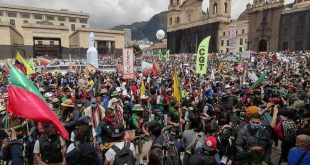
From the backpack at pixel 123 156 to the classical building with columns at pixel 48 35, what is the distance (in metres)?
57.8

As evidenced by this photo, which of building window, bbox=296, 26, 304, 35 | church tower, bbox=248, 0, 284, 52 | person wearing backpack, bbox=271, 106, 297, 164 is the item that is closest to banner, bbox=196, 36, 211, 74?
person wearing backpack, bbox=271, 106, 297, 164

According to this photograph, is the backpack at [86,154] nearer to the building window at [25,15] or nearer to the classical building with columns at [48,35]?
the classical building with columns at [48,35]

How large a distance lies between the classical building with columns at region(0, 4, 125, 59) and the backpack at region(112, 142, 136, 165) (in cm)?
5783

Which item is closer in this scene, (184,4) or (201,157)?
(201,157)

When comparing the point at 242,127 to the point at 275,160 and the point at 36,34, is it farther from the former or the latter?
the point at 36,34

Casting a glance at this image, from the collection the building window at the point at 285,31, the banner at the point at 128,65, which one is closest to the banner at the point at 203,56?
the banner at the point at 128,65

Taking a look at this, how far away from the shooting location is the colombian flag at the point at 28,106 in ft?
12.4

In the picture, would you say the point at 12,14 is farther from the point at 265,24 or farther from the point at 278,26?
the point at 278,26

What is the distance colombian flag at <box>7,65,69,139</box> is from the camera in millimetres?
3777

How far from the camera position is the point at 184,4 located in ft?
233

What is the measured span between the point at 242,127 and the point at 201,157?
1504 millimetres

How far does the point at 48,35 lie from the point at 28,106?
205 feet

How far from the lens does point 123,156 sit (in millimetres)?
3416

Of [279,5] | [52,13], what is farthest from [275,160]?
[52,13]
